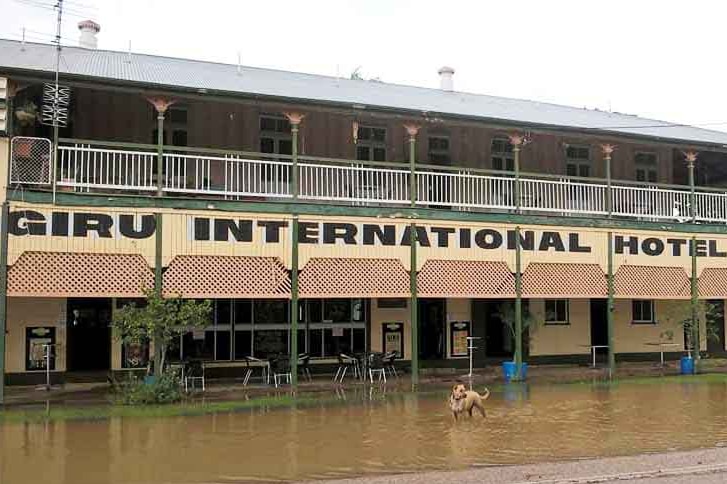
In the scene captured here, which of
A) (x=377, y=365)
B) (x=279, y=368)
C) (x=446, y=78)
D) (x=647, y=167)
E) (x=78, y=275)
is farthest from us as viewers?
(x=446, y=78)

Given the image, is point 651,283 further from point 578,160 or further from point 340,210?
point 340,210

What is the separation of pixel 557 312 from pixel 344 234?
27.0 ft

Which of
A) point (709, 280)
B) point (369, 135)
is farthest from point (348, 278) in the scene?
point (709, 280)

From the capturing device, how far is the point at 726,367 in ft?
70.4

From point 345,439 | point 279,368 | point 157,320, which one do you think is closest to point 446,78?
point 279,368

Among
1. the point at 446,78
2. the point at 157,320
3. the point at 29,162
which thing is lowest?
the point at 157,320

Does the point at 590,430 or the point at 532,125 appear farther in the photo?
the point at 532,125

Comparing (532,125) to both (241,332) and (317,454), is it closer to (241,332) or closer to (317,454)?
(241,332)

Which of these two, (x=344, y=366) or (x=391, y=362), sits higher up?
(x=391, y=362)

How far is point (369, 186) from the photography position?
18.2 meters

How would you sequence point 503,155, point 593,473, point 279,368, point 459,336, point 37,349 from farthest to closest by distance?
1. point 503,155
2. point 459,336
3. point 279,368
4. point 37,349
5. point 593,473

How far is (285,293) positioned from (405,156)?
6.09 metres

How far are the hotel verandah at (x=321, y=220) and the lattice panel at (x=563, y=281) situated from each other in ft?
0.13

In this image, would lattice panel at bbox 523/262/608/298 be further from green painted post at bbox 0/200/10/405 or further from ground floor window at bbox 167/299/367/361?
green painted post at bbox 0/200/10/405
